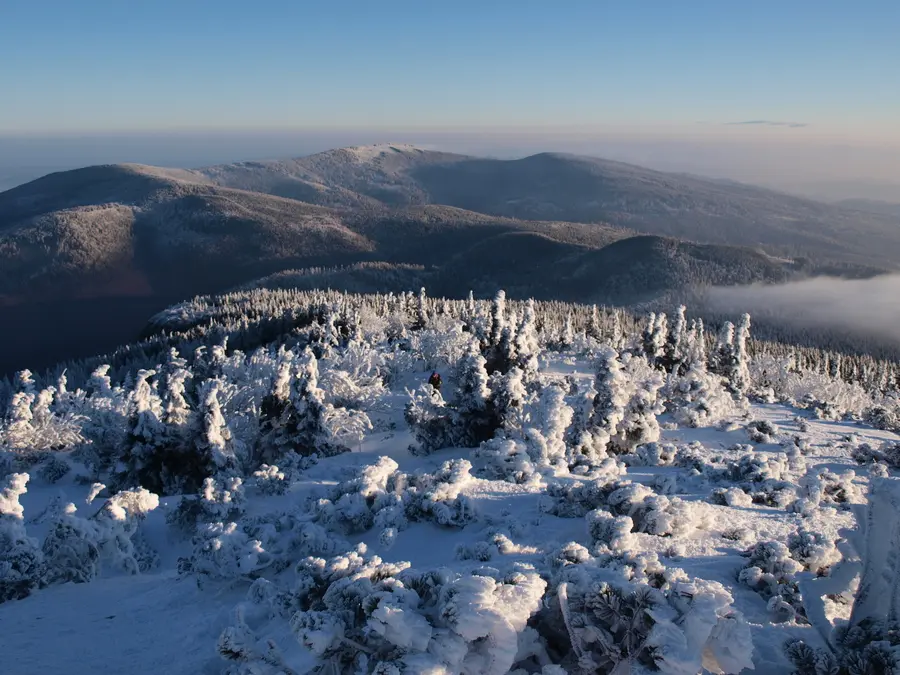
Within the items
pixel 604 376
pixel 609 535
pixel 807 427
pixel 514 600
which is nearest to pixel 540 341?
pixel 807 427

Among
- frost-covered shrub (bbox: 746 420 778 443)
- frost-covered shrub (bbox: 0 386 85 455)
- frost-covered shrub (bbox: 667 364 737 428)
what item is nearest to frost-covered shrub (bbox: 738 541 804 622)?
frost-covered shrub (bbox: 746 420 778 443)

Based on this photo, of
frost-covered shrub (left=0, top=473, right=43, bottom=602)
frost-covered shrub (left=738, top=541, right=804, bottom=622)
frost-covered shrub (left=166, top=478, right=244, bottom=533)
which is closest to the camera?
frost-covered shrub (left=738, top=541, right=804, bottom=622)

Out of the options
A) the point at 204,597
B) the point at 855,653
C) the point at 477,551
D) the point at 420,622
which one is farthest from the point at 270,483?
the point at 855,653

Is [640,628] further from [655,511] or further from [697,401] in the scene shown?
[697,401]

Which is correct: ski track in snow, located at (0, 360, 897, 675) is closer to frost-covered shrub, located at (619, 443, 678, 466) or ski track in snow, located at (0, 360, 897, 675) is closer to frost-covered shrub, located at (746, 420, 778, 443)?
frost-covered shrub, located at (619, 443, 678, 466)

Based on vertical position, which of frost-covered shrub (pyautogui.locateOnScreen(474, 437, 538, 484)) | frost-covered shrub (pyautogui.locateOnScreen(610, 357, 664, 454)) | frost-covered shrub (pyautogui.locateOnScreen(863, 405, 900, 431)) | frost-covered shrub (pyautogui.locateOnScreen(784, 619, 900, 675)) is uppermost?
frost-covered shrub (pyautogui.locateOnScreen(784, 619, 900, 675))

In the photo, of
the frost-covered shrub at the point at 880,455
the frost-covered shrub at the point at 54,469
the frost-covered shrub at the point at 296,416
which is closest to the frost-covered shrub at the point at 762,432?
the frost-covered shrub at the point at 880,455

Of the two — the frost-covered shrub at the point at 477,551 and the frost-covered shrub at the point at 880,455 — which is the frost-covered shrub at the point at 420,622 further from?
the frost-covered shrub at the point at 880,455
